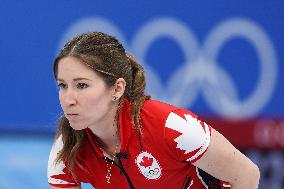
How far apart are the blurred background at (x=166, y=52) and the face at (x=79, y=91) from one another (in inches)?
119

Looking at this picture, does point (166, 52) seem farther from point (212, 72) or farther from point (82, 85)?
point (82, 85)

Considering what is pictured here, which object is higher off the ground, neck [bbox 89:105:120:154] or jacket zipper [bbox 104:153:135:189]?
neck [bbox 89:105:120:154]

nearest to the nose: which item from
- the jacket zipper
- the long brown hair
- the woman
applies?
the woman

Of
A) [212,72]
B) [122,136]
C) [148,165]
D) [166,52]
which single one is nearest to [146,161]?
[148,165]

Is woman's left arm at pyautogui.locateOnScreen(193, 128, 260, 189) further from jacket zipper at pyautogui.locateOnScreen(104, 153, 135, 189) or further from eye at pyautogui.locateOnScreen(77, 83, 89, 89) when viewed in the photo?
eye at pyautogui.locateOnScreen(77, 83, 89, 89)

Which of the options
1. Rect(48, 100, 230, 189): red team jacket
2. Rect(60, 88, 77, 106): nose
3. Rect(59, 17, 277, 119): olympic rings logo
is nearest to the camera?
Rect(60, 88, 77, 106): nose

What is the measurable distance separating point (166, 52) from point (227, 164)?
339cm

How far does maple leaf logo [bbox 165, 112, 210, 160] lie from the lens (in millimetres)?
2926

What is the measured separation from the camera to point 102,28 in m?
6.29

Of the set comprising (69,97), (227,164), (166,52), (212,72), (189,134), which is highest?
(166,52)

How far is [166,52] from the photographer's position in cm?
629

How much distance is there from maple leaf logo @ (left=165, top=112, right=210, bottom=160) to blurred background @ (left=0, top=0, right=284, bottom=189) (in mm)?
3006

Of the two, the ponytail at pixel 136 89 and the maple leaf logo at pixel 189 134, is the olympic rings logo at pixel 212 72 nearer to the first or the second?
the ponytail at pixel 136 89

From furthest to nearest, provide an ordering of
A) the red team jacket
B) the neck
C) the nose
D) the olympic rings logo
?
1. the olympic rings logo
2. the neck
3. the red team jacket
4. the nose
